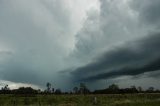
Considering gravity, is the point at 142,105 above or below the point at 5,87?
below

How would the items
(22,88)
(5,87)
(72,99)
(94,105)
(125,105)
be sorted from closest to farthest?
(125,105)
(94,105)
(72,99)
(22,88)
(5,87)

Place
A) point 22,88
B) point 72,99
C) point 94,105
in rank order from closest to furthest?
point 94,105, point 72,99, point 22,88

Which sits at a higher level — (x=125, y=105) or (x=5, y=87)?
(x=5, y=87)

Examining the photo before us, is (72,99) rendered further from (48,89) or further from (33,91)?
(48,89)

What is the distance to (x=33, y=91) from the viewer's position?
158 m

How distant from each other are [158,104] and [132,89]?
127133 mm

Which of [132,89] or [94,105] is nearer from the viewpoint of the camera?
[94,105]

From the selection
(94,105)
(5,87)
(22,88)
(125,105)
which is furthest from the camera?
(5,87)

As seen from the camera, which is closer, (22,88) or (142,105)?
(142,105)

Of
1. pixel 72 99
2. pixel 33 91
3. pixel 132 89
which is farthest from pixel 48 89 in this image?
pixel 72 99

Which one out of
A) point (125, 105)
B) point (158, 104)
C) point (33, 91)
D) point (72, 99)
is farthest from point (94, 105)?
point (33, 91)

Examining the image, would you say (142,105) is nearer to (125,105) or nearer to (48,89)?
(125,105)

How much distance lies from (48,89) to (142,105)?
4794 inches

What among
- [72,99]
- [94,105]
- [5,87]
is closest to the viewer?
[94,105]
